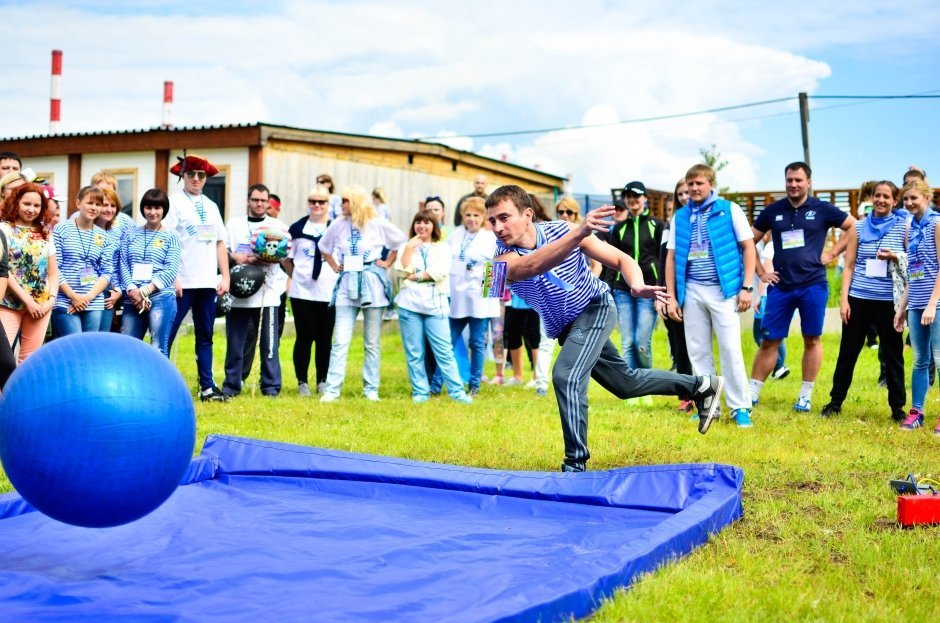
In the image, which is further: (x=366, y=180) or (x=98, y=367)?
(x=366, y=180)

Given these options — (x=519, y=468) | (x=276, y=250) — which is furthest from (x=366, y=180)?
(x=519, y=468)

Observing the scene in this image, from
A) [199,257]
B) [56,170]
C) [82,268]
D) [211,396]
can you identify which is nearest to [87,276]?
[82,268]

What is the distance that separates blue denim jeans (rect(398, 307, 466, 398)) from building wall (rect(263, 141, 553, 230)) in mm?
11418

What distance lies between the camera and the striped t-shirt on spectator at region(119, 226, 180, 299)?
30.8 feet

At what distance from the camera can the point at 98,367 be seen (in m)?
4.16

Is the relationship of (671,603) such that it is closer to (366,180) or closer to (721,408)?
(721,408)

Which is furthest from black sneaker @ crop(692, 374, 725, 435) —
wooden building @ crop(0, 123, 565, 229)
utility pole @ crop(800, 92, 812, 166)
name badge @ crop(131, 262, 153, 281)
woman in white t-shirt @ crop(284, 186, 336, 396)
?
Answer: utility pole @ crop(800, 92, 812, 166)

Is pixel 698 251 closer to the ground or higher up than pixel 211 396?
higher up

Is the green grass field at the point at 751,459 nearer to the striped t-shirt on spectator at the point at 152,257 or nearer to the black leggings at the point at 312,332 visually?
the black leggings at the point at 312,332

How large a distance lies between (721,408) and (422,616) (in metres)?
6.19

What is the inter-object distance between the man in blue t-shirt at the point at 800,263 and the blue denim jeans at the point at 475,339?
321 cm

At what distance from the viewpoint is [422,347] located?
34.6ft

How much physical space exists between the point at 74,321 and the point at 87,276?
429mm

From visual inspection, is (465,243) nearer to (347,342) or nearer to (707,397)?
(347,342)
